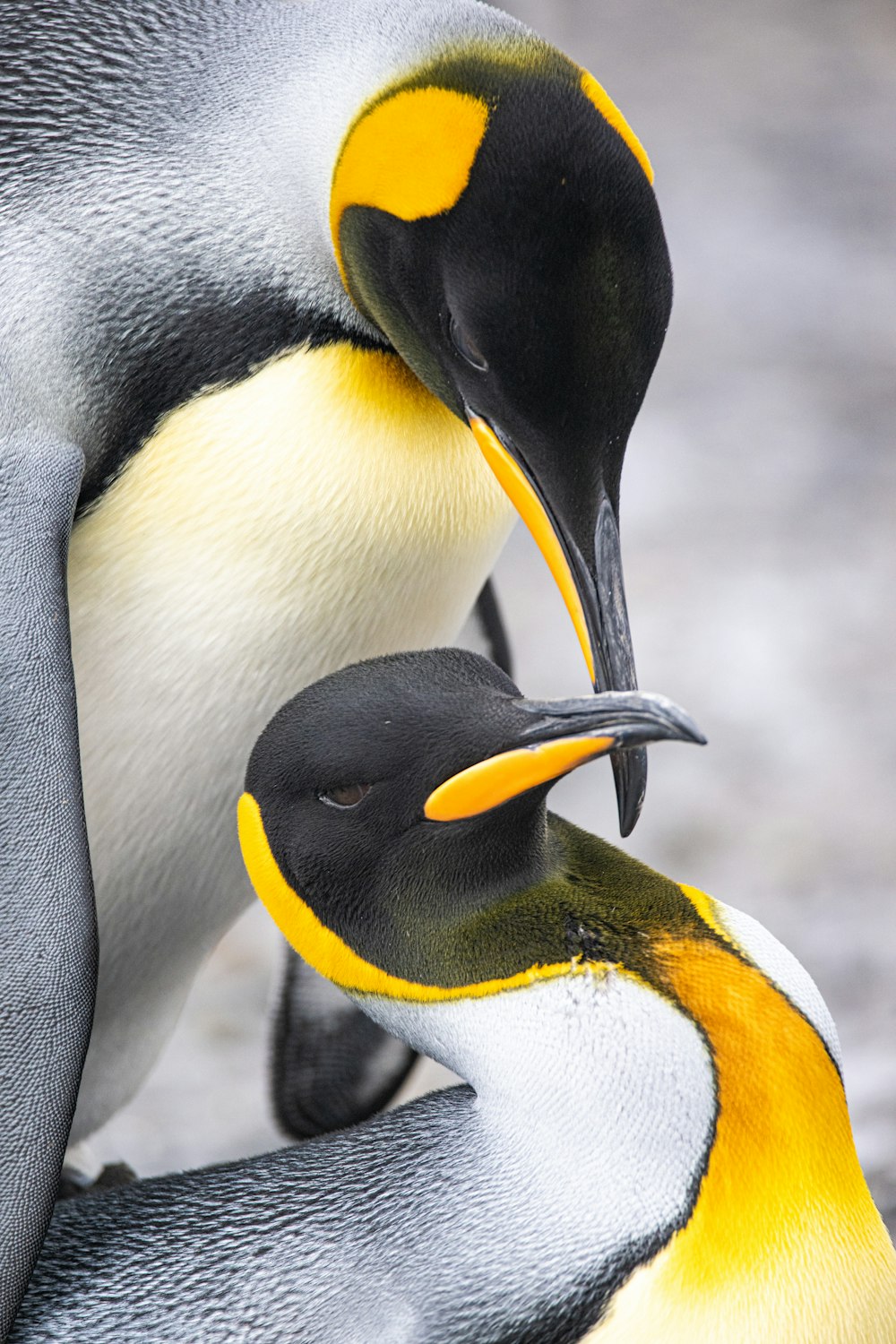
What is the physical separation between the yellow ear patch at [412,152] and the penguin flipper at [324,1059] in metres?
1.09

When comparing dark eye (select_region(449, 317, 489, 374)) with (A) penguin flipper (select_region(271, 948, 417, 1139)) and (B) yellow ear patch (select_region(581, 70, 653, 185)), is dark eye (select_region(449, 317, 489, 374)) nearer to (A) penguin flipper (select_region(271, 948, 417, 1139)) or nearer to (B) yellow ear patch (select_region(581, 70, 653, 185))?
(B) yellow ear patch (select_region(581, 70, 653, 185))

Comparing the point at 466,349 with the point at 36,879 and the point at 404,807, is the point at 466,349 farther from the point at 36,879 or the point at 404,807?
the point at 36,879

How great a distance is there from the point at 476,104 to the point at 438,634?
525mm

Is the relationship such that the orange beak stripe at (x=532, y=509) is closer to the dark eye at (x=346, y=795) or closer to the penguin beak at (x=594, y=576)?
the penguin beak at (x=594, y=576)

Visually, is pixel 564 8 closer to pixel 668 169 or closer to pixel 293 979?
pixel 668 169

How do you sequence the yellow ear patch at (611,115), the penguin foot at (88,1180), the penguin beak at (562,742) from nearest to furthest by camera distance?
the penguin beak at (562,742) < the yellow ear patch at (611,115) < the penguin foot at (88,1180)

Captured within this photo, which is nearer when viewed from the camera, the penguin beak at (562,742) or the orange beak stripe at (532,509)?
the penguin beak at (562,742)

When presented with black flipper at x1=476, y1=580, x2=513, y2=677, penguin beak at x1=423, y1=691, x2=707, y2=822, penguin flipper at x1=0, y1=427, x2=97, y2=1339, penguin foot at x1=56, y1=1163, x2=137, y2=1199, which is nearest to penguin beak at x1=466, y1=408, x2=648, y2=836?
penguin beak at x1=423, y1=691, x2=707, y2=822

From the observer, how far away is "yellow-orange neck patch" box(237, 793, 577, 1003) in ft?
3.84

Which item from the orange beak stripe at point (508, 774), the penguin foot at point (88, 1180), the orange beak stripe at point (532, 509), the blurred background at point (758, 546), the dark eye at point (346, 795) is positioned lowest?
the penguin foot at point (88, 1180)

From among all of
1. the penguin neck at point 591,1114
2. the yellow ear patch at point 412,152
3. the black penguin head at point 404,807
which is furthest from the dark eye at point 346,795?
the yellow ear patch at point 412,152

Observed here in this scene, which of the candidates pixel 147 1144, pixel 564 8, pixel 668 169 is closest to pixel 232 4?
pixel 147 1144

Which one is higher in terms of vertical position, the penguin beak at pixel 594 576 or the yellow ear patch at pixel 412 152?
the yellow ear patch at pixel 412 152

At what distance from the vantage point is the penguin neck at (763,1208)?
1070 mm
